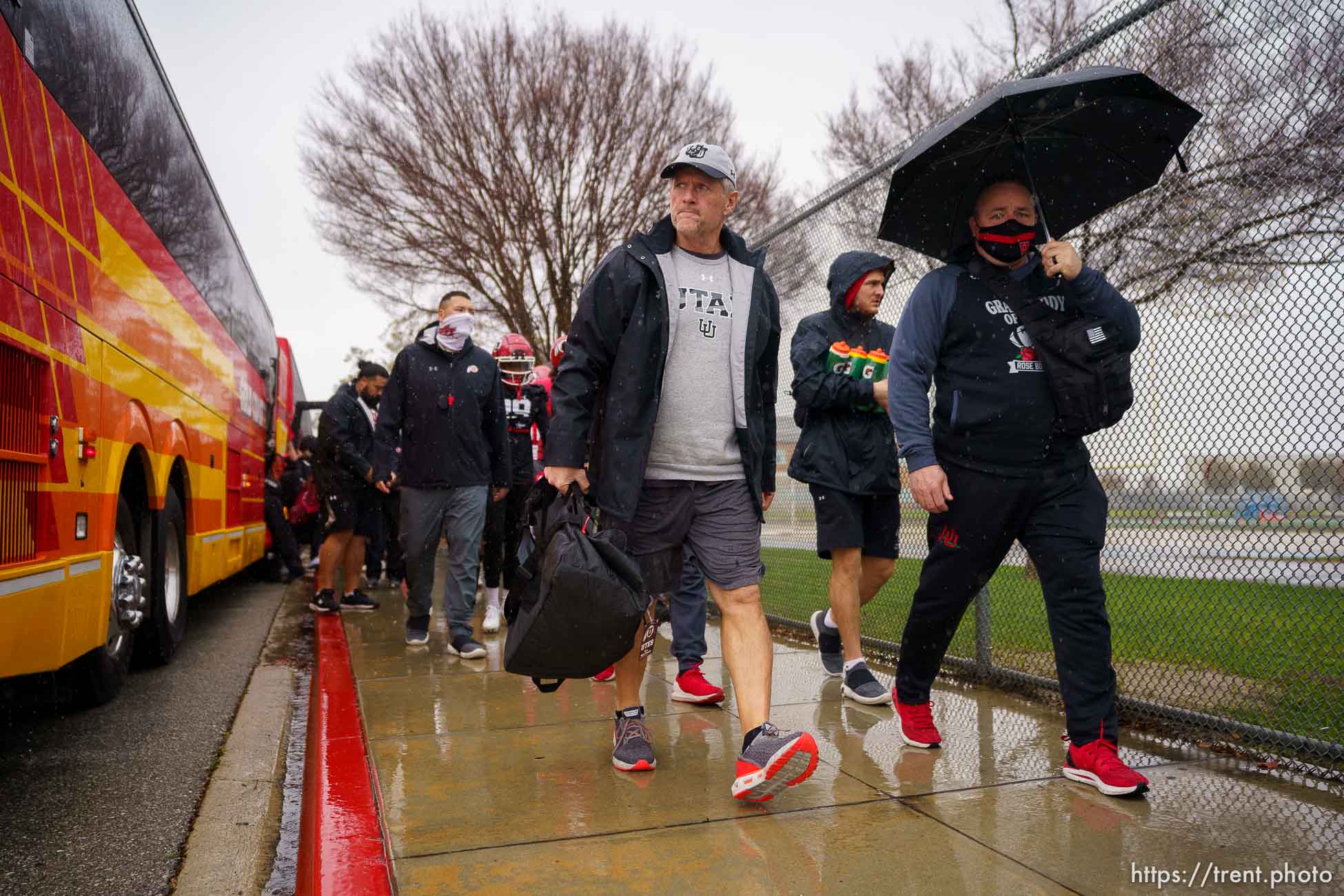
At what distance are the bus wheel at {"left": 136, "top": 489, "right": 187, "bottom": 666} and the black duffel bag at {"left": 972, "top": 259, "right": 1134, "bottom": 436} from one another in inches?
194

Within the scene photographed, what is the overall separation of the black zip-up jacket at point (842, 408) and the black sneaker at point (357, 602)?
5.05 metres

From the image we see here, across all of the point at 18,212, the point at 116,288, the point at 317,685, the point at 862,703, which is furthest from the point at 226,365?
the point at 862,703

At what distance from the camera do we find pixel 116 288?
16.8 feet

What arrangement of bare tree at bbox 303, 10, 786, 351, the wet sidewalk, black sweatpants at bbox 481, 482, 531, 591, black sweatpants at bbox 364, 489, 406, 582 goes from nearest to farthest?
the wet sidewalk, black sweatpants at bbox 481, 482, 531, 591, black sweatpants at bbox 364, 489, 406, 582, bare tree at bbox 303, 10, 786, 351

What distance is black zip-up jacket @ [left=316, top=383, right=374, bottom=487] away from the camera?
8.09 metres

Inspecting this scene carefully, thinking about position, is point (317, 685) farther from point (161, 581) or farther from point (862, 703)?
point (862, 703)

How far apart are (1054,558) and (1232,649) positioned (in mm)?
1380

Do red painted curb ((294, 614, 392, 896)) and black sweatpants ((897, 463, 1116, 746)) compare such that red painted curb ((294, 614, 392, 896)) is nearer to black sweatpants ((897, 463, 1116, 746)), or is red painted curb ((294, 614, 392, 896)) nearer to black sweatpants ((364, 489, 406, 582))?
black sweatpants ((897, 463, 1116, 746))

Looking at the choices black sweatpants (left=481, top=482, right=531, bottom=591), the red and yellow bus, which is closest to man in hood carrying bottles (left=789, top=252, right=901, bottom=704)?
the red and yellow bus

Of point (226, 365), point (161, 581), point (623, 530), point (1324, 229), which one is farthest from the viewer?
point (226, 365)

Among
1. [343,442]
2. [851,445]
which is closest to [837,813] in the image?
[851,445]

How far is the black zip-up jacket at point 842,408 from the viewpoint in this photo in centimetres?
465

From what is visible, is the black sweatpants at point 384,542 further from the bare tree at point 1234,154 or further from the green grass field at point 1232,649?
the bare tree at point 1234,154

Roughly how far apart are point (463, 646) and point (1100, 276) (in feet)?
13.5
